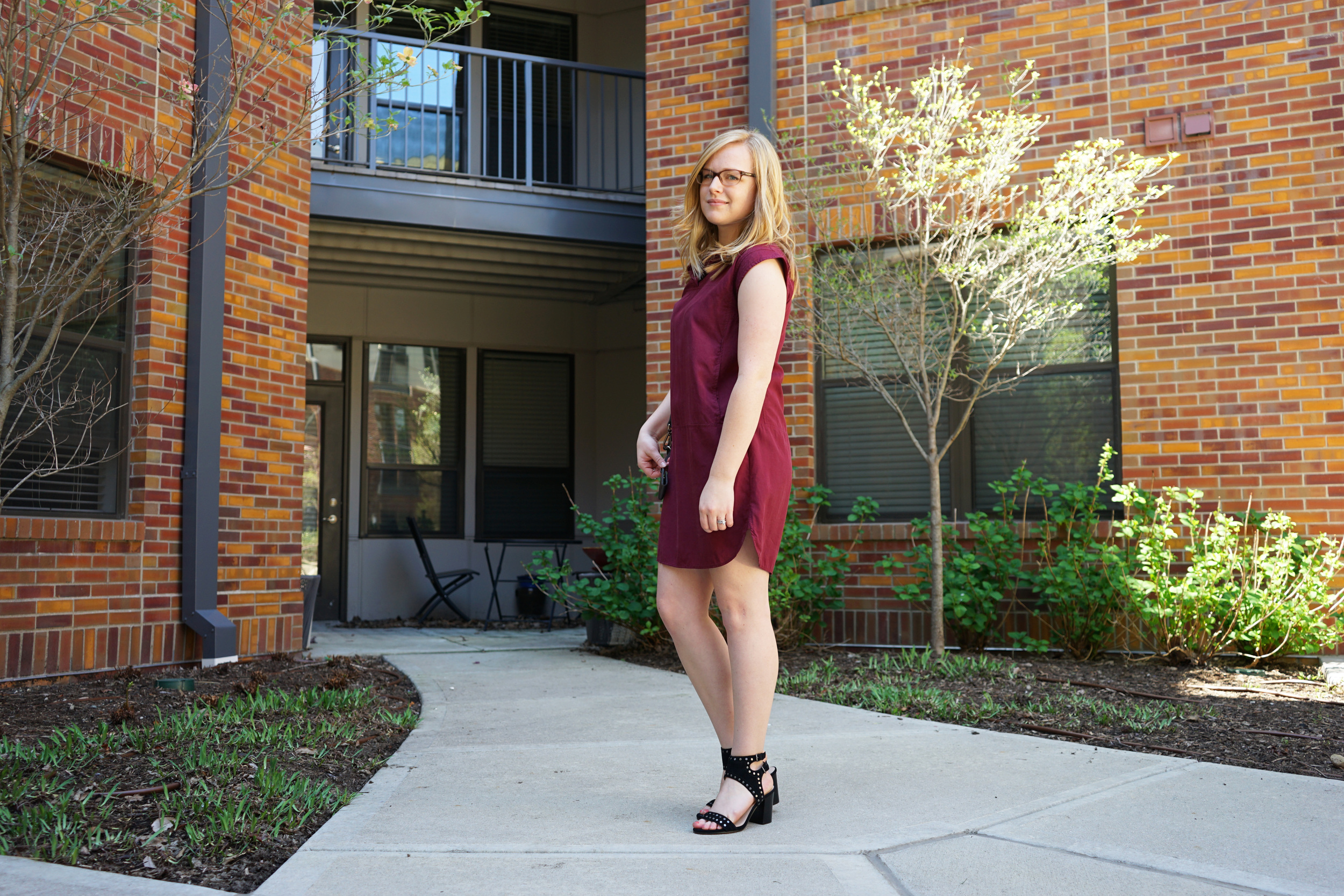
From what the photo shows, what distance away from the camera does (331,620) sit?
9.61 metres

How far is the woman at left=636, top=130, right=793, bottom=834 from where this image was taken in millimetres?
2539

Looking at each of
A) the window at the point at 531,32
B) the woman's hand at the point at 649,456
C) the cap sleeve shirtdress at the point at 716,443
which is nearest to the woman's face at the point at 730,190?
the cap sleeve shirtdress at the point at 716,443

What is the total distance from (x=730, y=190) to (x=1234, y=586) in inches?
158

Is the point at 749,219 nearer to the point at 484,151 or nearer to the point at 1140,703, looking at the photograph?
the point at 1140,703

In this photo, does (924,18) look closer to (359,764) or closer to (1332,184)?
(1332,184)

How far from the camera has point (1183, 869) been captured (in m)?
2.22

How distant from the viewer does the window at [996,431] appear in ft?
20.8

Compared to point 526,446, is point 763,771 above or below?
below

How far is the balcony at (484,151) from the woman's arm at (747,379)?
4611mm

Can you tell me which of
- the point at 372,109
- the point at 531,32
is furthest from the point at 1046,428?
the point at 531,32

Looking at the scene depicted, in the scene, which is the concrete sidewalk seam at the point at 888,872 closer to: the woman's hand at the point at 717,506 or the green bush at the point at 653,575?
the woman's hand at the point at 717,506

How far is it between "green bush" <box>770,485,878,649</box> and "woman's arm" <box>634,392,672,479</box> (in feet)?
10.1

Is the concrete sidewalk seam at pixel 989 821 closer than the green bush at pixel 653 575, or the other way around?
the concrete sidewalk seam at pixel 989 821

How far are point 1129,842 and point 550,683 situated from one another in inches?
124
